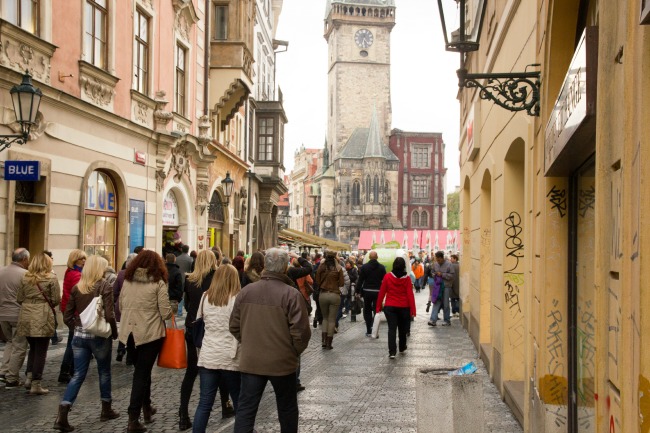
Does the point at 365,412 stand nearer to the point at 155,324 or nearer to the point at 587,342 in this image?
the point at 155,324

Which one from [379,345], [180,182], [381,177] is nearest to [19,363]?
[379,345]

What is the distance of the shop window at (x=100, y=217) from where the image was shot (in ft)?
54.5

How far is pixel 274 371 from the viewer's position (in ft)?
20.1

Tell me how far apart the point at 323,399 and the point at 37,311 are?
3.46 metres

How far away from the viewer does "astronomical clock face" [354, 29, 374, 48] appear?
102062 millimetres

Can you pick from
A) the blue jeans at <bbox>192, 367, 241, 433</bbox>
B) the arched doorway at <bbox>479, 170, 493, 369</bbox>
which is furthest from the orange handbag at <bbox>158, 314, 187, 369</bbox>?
the arched doorway at <bbox>479, 170, 493, 369</bbox>

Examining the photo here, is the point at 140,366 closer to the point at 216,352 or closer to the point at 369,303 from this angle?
the point at 216,352

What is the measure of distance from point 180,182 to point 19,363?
1344 centimetres

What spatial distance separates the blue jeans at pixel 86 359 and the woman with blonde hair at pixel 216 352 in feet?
4.40

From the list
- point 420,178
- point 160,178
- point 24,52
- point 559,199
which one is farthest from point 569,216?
point 420,178

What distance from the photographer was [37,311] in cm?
917

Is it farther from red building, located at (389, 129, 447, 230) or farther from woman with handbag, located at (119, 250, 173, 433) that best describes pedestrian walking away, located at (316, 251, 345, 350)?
red building, located at (389, 129, 447, 230)

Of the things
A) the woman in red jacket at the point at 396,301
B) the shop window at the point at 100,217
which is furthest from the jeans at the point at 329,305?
the shop window at the point at 100,217

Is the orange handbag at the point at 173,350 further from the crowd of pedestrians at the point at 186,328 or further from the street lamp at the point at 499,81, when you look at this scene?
the street lamp at the point at 499,81
